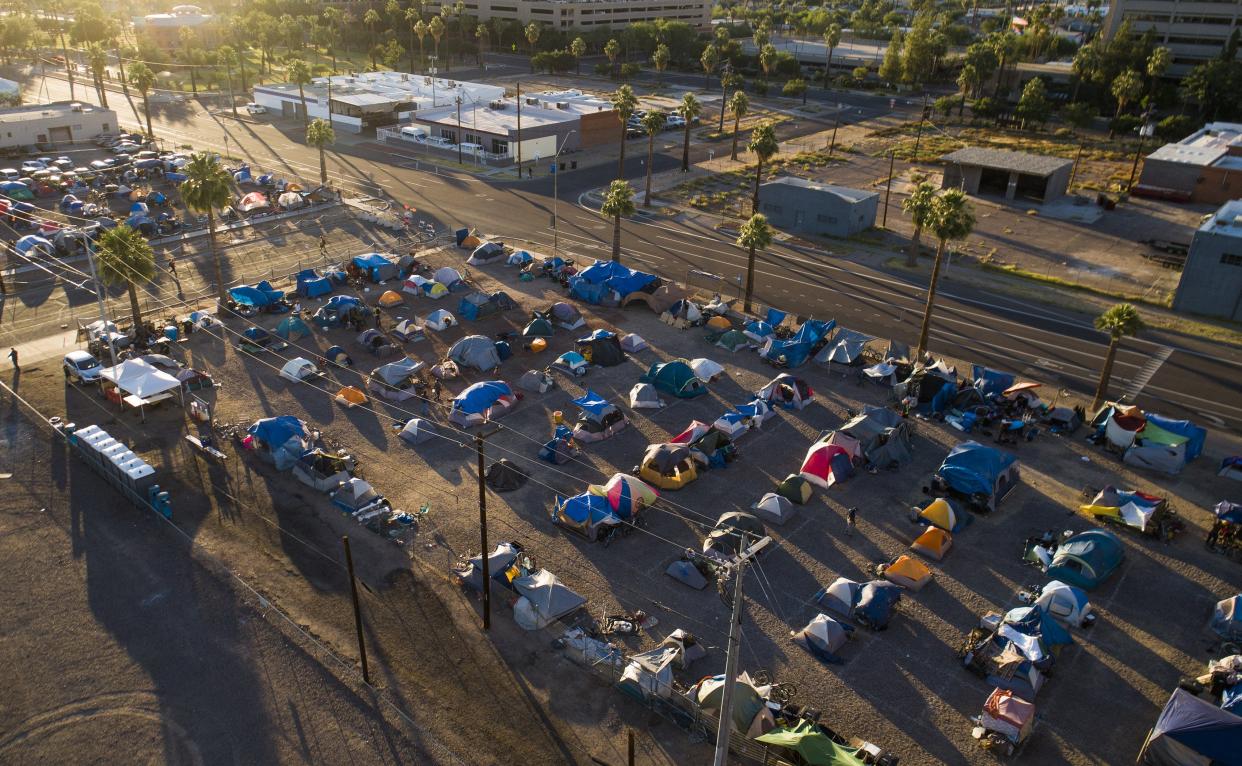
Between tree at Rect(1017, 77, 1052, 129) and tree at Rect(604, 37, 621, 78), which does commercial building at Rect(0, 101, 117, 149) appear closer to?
tree at Rect(604, 37, 621, 78)

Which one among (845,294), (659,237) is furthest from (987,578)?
(659,237)

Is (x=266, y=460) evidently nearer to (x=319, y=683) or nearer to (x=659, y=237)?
(x=319, y=683)

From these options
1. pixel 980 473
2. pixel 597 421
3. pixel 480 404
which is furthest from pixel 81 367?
pixel 980 473

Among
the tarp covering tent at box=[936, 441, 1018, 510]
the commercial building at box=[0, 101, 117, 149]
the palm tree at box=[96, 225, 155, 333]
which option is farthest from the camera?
the commercial building at box=[0, 101, 117, 149]

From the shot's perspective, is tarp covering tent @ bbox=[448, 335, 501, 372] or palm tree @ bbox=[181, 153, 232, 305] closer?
tarp covering tent @ bbox=[448, 335, 501, 372]

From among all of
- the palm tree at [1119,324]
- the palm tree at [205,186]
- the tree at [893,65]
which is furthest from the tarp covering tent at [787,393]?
the tree at [893,65]

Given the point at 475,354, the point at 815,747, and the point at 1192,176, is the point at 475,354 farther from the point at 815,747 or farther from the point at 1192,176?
the point at 1192,176

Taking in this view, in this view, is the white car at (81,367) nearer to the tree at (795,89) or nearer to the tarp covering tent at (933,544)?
the tarp covering tent at (933,544)

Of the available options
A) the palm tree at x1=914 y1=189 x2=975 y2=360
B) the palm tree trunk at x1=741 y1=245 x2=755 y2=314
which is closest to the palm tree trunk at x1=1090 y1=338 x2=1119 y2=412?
the palm tree at x1=914 y1=189 x2=975 y2=360

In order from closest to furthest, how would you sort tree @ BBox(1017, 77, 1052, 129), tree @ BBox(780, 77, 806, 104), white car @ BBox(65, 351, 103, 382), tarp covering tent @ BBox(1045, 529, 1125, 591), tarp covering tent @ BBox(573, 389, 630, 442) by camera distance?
tarp covering tent @ BBox(1045, 529, 1125, 591)
tarp covering tent @ BBox(573, 389, 630, 442)
white car @ BBox(65, 351, 103, 382)
tree @ BBox(1017, 77, 1052, 129)
tree @ BBox(780, 77, 806, 104)
